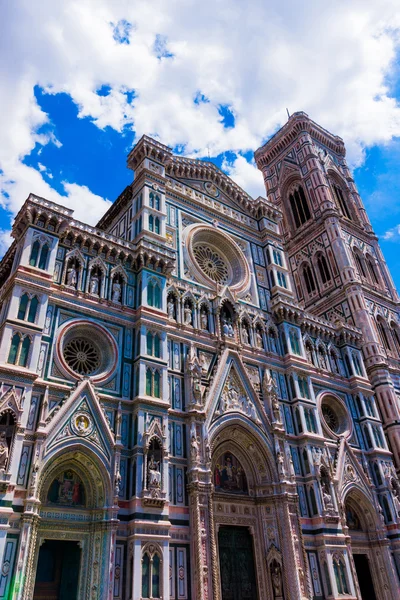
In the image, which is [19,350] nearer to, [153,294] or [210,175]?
[153,294]

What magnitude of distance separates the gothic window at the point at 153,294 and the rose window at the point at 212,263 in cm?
483

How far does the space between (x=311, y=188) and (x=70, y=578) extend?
3465cm

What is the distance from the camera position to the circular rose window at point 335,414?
2572 centimetres

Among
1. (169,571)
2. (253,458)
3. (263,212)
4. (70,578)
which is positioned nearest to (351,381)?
(253,458)

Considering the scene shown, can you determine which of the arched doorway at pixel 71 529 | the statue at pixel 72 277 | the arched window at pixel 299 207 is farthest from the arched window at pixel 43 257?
the arched window at pixel 299 207

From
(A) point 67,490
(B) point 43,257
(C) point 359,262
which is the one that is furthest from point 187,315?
(C) point 359,262

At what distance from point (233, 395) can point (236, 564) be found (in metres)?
6.57

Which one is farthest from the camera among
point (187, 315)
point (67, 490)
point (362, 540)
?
point (362, 540)

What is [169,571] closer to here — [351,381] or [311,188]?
[351,381]

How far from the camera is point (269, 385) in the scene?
74.1 ft

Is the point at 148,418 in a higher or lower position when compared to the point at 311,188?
lower

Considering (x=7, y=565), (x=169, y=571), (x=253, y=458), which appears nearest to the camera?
(x=7, y=565)

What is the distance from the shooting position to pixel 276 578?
18.3 metres

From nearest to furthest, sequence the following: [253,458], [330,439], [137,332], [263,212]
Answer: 1. [137,332]
2. [253,458]
3. [330,439]
4. [263,212]
